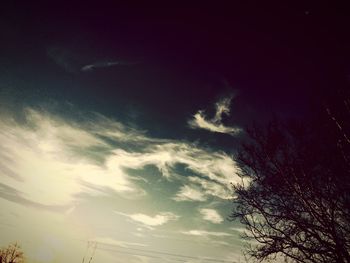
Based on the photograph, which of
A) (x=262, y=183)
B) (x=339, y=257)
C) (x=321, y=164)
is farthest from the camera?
(x=262, y=183)

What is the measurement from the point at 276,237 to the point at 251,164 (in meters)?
2.48

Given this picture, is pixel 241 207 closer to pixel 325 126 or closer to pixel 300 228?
pixel 300 228

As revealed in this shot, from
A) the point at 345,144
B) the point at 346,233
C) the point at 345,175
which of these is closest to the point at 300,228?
the point at 346,233

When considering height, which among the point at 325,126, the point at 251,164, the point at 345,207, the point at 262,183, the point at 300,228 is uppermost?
the point at 325,126

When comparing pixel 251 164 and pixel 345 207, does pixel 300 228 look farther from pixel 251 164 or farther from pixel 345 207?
pixel 251 164

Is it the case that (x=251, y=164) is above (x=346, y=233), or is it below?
above

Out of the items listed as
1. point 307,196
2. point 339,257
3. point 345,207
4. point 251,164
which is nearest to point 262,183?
point 251,164

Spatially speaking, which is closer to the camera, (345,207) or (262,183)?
(345,207)

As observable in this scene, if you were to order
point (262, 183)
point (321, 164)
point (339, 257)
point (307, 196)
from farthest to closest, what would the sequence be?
point (262, 183) → point (321, 164) → point (307, 196) → point (339, 257)

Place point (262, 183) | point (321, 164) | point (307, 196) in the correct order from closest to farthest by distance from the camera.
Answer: point (307, 196), point (321, 164), point (262, 183)

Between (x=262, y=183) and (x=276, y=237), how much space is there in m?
1.78

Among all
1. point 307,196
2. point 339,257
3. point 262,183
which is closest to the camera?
point 339,257

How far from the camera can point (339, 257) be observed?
7.14 metres

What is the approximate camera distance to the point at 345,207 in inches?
324
